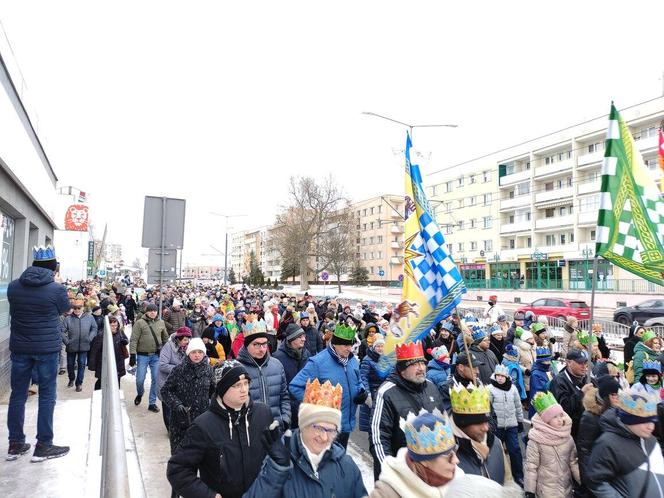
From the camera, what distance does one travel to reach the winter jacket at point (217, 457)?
287 cm

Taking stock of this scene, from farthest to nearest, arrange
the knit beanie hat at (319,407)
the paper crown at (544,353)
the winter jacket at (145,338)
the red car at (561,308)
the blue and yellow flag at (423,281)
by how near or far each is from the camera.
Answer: the red car at (561,308) → the winter jacket at (145,338) → the paper crown at (544,353) → the blue and yellow flag at (423,281) → the knit beanie hat at (319,407)

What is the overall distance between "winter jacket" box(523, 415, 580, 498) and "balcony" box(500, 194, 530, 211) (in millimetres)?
51044

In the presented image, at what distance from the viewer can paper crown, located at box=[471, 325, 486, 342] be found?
725 cm

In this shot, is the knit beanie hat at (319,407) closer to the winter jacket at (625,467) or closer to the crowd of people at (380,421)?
the crowd of people at (380,421)

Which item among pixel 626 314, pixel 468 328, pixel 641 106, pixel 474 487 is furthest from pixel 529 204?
pixel 474 487

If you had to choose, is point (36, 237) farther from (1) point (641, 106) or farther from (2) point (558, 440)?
(1) point (641, 106)

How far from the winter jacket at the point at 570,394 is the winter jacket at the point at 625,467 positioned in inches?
65.0

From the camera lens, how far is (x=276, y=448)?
7.95 feet

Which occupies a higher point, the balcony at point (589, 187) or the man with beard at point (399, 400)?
the balcony at point (589, 187)

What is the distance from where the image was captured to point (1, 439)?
5.20 meters

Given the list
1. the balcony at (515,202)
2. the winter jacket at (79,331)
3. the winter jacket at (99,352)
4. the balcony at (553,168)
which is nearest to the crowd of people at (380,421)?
the winter jacket at (99,352)

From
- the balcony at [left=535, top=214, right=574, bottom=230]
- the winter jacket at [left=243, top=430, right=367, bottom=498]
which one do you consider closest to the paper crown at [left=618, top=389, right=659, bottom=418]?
the winter jacket at [left=243, top=430, right=367, bottom=498]

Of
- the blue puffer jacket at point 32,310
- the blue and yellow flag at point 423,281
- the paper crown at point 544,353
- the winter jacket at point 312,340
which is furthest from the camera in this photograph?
the winter jacket at point 312,340

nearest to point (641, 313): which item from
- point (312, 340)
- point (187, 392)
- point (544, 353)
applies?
point (312, 340)
